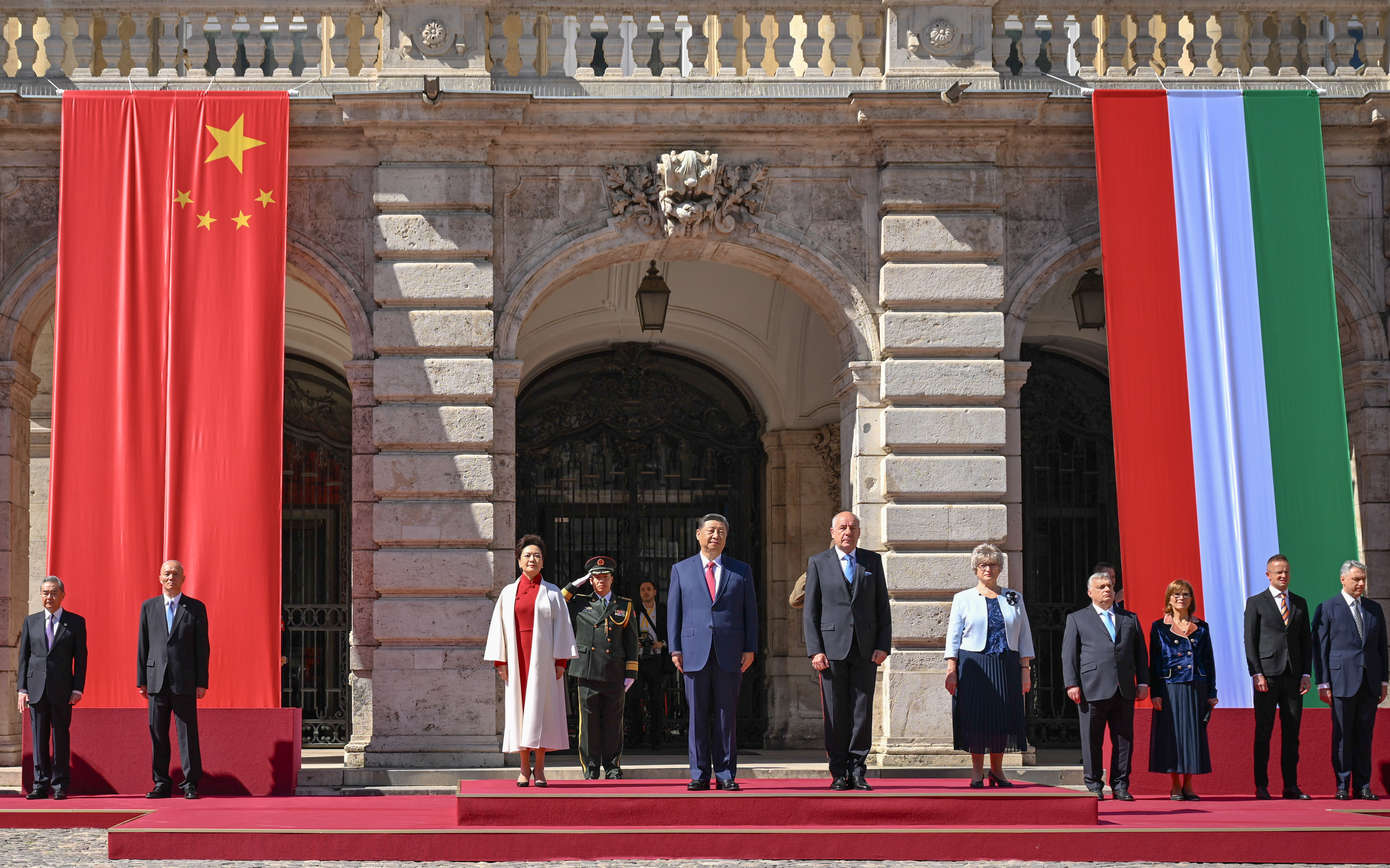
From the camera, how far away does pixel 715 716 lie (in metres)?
10.5

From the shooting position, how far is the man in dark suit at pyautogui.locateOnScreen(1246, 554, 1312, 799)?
38.8 ft

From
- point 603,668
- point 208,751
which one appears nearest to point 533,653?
point 603,668

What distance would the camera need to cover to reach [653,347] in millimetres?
18250

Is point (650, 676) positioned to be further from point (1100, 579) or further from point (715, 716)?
point (1100, 579)

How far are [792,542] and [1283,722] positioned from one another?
6531 mm

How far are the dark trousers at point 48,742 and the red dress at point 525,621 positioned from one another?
3.23 metres

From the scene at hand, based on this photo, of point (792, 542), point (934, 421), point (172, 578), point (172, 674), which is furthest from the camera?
point (792, 542)

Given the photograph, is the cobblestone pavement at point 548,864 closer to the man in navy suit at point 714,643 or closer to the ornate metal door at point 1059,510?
the man in navy suit at point 714,643

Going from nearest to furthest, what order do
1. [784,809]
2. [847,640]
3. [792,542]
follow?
[784,809], [847,640], [792,542]

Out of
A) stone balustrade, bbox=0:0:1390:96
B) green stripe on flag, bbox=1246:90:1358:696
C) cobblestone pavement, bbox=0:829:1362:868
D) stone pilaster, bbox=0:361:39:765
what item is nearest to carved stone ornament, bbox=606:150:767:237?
stone balustrade, bbox=0:0:1390:96

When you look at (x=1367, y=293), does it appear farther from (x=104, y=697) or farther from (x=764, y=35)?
(x=104, y=697)

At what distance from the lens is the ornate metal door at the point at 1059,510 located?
17.4m

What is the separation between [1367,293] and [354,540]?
862cm

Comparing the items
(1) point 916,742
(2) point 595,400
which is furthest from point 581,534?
(1) point 916,742
